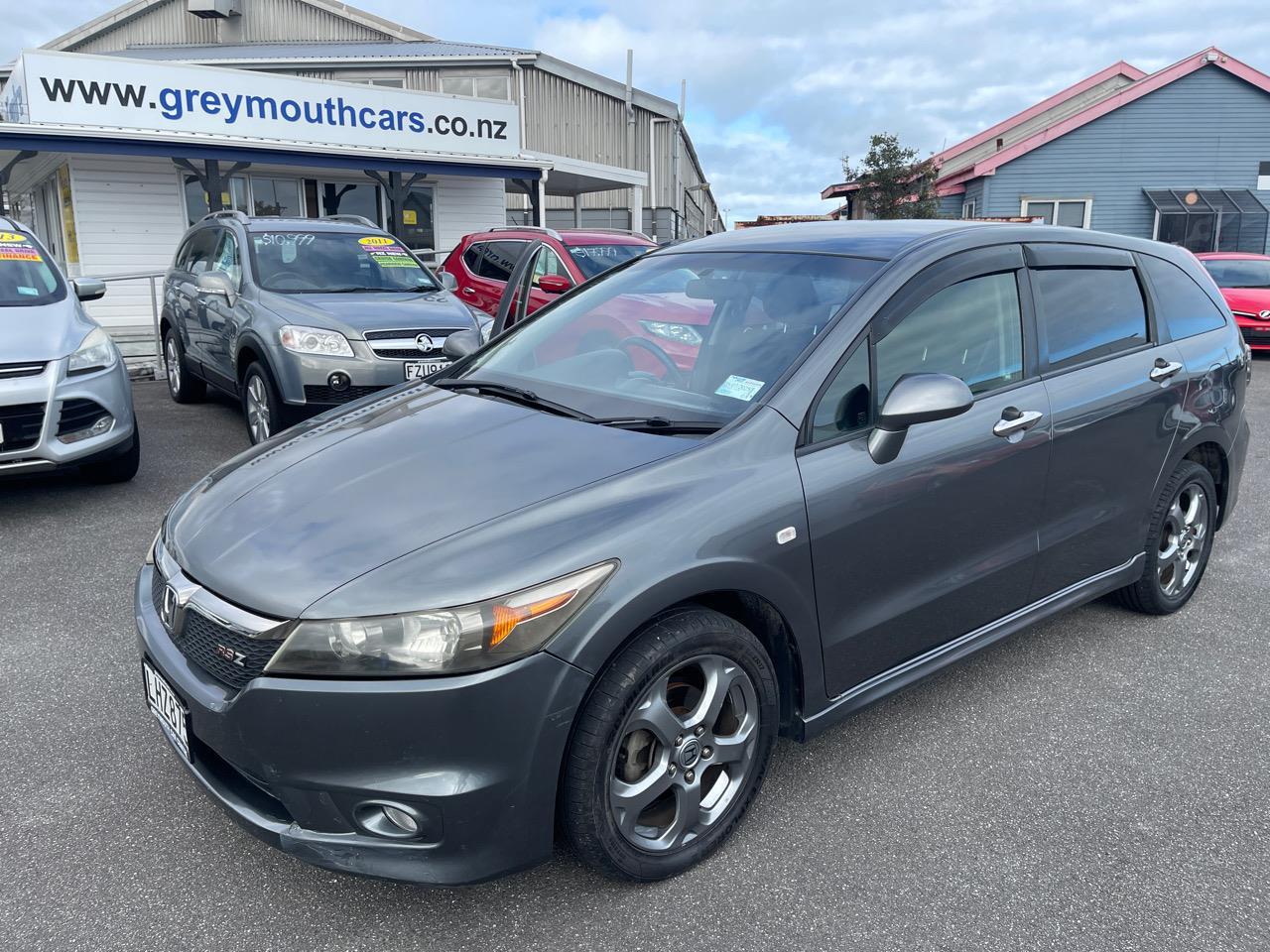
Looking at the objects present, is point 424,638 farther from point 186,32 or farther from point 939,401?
point 186,32

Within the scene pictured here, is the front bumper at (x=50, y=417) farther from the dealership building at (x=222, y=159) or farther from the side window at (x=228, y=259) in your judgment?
the dealership building at (x=222, y=159)

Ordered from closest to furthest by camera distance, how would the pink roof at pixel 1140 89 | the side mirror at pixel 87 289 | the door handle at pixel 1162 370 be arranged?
the door handle at pixel 1162 370 < the side mirror at pixel 87 289 < the pink roof at pixel 1140 89

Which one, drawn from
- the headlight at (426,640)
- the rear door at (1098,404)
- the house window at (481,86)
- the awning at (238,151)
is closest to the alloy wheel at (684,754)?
the headlight at (426,640)

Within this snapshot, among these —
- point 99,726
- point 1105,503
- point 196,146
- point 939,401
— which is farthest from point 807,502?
point 196,146

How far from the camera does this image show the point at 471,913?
7.74 feet

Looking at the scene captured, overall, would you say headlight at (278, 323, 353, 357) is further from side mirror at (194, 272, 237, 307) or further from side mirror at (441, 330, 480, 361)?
side mirror at (441, 330, 480, 361)

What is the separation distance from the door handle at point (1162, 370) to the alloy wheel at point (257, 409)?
17.7 feet

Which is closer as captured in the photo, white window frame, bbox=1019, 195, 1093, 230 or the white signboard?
the white signboard

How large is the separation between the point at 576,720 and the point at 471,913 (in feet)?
1.95

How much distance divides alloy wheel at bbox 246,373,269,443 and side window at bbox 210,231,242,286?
39.2 inches

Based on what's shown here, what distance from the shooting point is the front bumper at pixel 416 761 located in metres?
2.04

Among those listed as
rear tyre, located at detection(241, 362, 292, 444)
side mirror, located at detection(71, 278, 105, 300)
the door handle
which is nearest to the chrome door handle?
the door handle

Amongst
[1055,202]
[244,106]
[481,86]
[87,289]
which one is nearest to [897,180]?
[1055,202]

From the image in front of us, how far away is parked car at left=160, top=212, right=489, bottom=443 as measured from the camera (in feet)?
21.3
